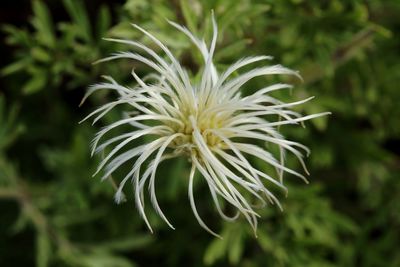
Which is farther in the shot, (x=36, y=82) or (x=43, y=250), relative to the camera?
(x=43, y=250)

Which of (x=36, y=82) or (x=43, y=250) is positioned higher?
(x=36, y=82)

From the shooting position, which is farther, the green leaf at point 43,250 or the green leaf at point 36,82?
the green leaf at point 43,250

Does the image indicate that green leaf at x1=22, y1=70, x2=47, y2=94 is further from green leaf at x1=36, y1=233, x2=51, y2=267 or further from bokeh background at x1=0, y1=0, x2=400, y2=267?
green leaf at x1=36, y1=233, x2=51, y2=267

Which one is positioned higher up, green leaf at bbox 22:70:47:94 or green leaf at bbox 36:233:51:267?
green leaf at bbox 22:70:47:94

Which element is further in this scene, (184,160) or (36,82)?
(184,160)

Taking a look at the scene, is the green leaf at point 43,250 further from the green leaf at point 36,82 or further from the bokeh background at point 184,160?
the green leaf at point 36,82

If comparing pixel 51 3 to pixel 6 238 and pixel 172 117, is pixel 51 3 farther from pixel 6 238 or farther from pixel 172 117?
pixel 172 117

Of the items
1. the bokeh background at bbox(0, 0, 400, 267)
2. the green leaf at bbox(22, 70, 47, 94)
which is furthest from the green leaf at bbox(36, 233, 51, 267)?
the green leaf at bbox(22, 70, 47, 94)

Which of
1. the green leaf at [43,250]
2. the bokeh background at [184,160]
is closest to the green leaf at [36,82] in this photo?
the bokeh background at [184,160]
